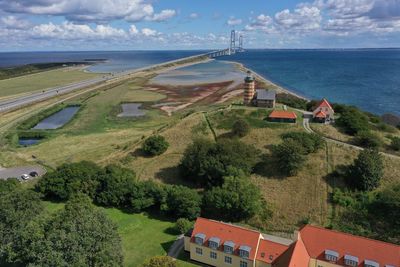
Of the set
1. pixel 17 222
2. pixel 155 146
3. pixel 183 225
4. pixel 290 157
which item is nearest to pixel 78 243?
pixel 17 222

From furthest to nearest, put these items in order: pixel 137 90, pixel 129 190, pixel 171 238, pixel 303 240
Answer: pixel 137 90, pixel 129 190, pixel 171 238, pixel 303 240

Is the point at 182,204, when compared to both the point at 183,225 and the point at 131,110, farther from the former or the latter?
the point at 131,110

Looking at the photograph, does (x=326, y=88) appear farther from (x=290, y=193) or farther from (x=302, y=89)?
(x=290, y=193)

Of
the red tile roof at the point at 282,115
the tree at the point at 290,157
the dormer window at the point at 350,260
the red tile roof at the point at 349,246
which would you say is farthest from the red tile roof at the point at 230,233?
the red tile roof at the point at 282,115

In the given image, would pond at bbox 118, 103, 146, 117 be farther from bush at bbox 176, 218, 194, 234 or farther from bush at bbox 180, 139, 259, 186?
bush at bbox 176, 218, 194, 234

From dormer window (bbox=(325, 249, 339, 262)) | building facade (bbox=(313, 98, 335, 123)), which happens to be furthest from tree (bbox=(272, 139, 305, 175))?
dormer window (bbox=(325, 249, 339, 262))

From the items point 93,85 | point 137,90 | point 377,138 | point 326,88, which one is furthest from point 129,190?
point 93,85
